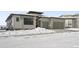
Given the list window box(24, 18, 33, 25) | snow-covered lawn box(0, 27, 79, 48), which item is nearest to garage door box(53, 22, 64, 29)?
snow-covered lawn box(0, 27, 79, 48)

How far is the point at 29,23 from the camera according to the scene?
1548 centimetres

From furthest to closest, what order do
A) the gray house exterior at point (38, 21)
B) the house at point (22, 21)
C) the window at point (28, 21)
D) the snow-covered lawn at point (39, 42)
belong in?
the window at point (28, 21)
the house at point (22, 21)
the gray house exterior at point (38, 21)
the snow-covered lawn at point (39, 42)

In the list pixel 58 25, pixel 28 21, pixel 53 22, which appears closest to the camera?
pixel 53 22

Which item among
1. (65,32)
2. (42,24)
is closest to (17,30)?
(42,24)

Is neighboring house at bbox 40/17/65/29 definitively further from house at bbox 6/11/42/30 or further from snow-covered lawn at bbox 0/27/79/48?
snow-covered lawn at bbox 0/27/79/48

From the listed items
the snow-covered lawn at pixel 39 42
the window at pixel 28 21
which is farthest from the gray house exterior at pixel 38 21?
the snow-covered lawn at pixel 39 42

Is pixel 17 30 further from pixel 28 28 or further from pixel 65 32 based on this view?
pixel 65 32

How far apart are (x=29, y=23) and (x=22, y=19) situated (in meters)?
0.96

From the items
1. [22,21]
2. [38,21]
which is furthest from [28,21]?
[38,21]

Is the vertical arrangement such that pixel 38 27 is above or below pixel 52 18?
below

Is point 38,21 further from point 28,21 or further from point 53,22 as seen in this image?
point 28,21

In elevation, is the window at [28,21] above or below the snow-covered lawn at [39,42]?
above

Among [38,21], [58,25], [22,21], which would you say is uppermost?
[38,21]

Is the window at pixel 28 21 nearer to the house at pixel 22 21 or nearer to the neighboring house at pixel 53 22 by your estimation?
the house at pixel 22 21
